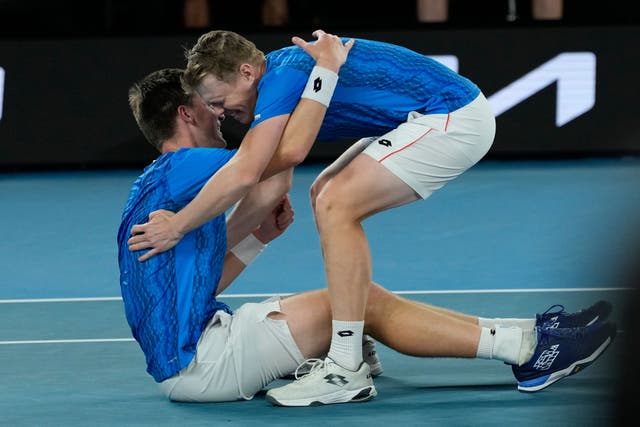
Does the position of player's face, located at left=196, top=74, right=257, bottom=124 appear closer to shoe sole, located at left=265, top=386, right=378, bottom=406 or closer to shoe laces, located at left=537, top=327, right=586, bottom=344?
shoe sole, located at left=265, top=386, right=378, bottom=406

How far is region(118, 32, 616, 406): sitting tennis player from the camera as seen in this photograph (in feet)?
13.0

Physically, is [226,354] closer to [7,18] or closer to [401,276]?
[401,276]

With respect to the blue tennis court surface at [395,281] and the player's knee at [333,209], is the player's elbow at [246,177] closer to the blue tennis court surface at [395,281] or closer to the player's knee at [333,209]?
the player's knee at [333,209]

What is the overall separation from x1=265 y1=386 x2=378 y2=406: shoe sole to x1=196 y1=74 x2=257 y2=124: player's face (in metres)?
1.02

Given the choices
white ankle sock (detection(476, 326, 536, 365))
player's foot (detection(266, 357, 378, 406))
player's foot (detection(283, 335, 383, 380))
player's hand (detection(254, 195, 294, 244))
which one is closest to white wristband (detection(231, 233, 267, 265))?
player's hand (detection(254, 195, 294, 244))

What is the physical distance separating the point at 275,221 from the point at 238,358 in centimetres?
79

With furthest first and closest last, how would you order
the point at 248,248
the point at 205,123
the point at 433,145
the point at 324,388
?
the point at 248,248, the point at 205,123, the point at 433,145, the point at 324,388

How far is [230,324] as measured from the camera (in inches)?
158

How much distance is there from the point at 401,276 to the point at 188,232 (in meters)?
2.79

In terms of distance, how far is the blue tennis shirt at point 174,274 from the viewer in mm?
3971

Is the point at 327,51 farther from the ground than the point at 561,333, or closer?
farther from the ground

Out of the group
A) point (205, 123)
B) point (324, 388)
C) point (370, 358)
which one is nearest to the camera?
point (324, 388)

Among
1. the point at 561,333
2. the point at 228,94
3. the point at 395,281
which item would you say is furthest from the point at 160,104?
the point at 395,281

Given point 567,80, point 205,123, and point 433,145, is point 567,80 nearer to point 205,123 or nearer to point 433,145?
point 433,145
